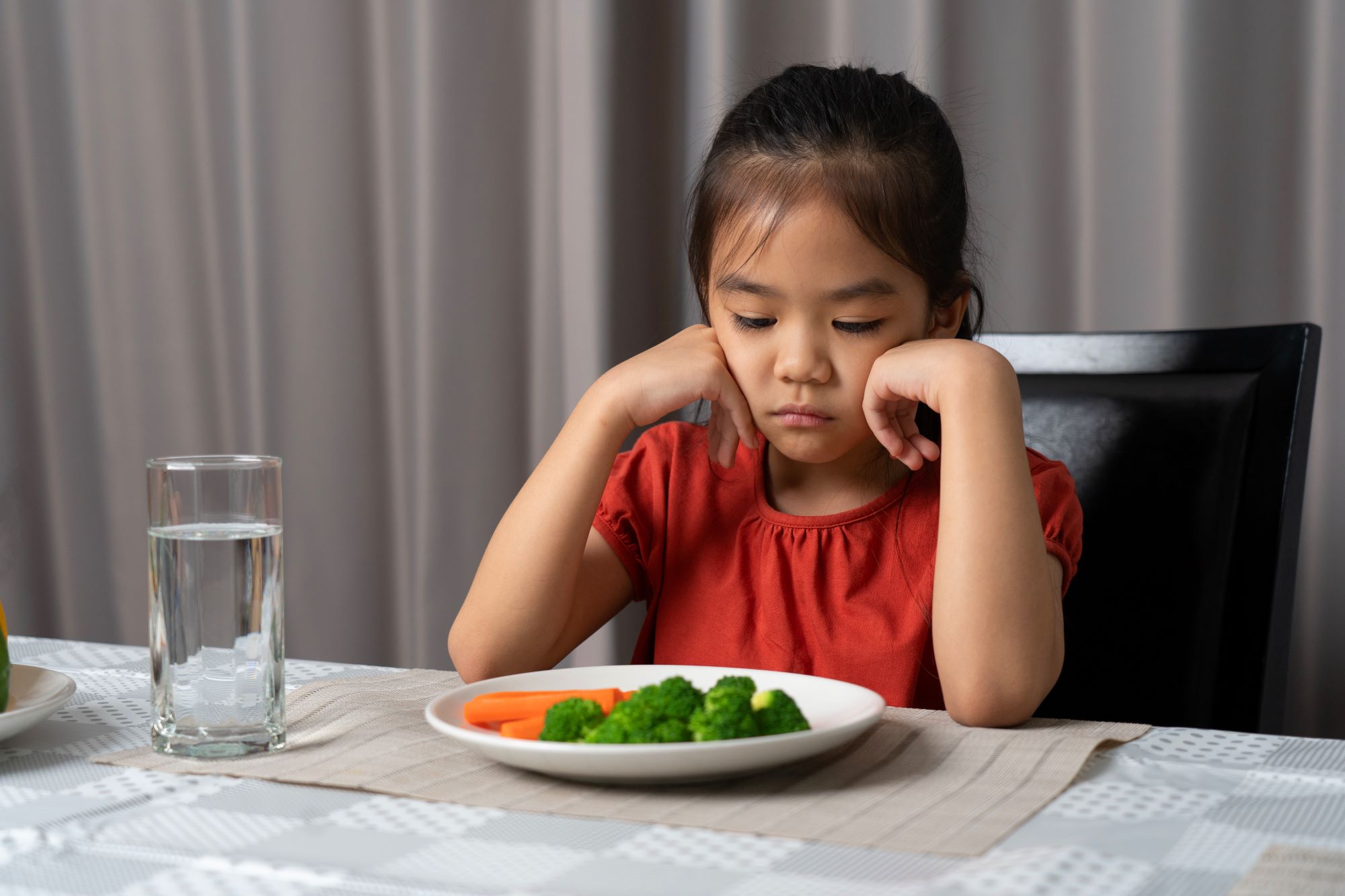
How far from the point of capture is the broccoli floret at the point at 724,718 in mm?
604

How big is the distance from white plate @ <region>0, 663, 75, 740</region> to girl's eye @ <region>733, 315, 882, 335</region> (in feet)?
1.75

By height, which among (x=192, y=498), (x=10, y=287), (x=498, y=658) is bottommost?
(x=498, y=658)

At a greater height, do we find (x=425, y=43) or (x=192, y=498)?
(x=425, y=43)

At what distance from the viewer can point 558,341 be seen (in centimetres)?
197

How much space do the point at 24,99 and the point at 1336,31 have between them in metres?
2.06

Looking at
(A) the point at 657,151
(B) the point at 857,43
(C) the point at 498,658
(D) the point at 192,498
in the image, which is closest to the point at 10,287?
(A) the point at 657,151

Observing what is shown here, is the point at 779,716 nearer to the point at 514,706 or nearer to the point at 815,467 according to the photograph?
the point at 514,706

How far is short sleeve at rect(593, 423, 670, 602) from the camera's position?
1138mm

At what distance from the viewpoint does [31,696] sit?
747 millimetres

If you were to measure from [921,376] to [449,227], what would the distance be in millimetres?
1229

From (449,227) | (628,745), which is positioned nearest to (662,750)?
(628,745)

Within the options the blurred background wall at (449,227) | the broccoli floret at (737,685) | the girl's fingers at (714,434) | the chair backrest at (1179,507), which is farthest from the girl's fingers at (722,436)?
the blurred background wall at (449,227)

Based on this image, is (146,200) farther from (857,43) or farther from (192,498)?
(192,498)

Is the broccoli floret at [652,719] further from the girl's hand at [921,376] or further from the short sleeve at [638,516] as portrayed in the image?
the short sleeve at [638,516]
